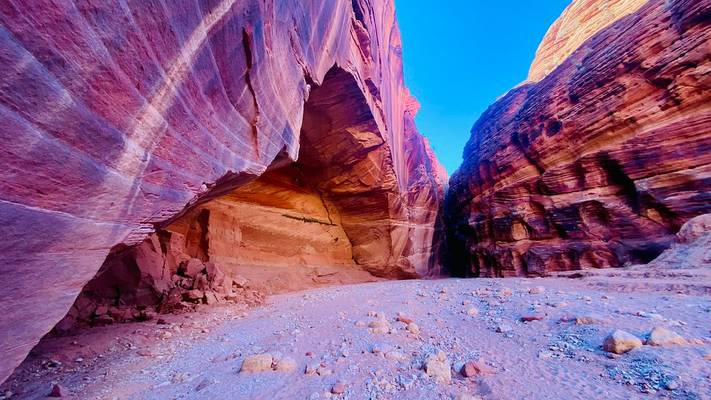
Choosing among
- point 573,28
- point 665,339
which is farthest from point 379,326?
point 573,28

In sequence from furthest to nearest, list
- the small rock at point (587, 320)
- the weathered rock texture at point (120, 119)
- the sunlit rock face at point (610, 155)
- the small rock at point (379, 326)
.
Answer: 1. the sunlit rock face at point (610, 155)
2. the small rock at point (379, 326)
3. the small rock at point (587, 320)
4. the weathered rock texture at point (120, 119)

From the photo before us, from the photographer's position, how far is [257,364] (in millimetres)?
2627

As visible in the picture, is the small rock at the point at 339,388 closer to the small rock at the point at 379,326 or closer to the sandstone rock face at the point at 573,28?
the small rock at the point at 379,326

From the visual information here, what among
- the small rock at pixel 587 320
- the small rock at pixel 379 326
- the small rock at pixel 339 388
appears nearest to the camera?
the small rock at pixel 339 388

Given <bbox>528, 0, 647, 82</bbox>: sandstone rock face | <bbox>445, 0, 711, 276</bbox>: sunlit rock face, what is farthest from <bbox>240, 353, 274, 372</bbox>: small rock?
<bbox>528, 0, 647, 82</bbox>: sandstone rock face

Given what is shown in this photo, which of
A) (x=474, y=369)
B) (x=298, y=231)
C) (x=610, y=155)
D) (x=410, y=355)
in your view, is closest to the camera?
(x=474, y=369)

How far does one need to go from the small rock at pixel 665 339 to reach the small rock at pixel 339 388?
2.55 meters

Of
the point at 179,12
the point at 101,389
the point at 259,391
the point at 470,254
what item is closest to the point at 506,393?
the point at 259,391

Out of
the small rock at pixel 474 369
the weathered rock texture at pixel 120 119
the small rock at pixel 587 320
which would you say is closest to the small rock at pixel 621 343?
the small rock at pixel 587 320

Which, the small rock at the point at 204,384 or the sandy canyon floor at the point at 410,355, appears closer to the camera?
the sandy canyon floor at the point at 410,355

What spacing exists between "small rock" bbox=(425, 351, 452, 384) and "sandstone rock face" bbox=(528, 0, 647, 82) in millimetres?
24576

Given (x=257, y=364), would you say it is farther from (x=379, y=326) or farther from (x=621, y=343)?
(x=621, y=343)

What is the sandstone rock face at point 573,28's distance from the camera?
65.3 ft

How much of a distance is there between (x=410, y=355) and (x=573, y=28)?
32473 mm
